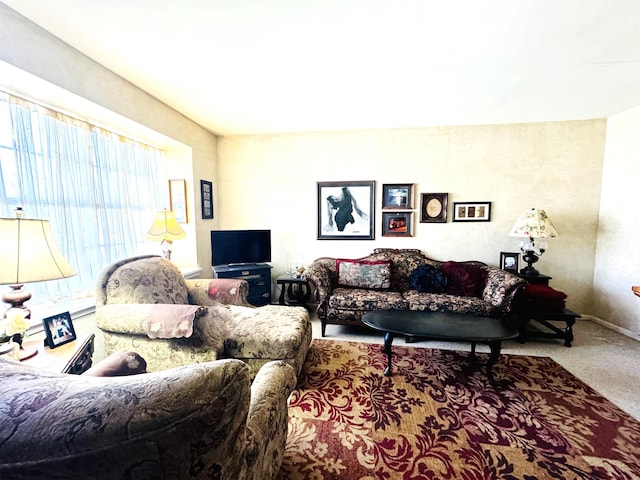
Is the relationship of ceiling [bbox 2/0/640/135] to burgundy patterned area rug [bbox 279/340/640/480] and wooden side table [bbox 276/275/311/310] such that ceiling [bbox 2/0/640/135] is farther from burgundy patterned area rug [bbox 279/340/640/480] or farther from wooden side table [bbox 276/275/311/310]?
burgundy patterned area rug [bbox 279/340/640/480]

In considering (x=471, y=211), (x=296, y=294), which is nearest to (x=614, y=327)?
(x=471, y=211)

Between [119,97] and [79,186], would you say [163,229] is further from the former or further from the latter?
[119,97]

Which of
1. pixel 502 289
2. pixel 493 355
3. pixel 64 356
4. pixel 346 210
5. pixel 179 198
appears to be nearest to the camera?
pixel 64 356

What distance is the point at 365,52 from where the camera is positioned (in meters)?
2.03

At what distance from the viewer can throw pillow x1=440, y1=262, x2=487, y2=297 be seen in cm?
317

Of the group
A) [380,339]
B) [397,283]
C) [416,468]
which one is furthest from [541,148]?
[416,468]

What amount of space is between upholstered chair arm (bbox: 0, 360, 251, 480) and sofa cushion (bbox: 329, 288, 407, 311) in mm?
2491

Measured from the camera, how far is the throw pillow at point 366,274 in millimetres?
3393

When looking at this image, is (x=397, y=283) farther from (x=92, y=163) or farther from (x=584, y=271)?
(x=92, y=163)

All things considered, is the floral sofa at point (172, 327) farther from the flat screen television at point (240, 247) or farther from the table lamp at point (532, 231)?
the table lamp at point (532, 231)

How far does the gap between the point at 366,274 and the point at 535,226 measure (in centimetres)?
197

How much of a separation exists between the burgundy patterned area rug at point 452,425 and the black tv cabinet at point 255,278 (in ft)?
4.54

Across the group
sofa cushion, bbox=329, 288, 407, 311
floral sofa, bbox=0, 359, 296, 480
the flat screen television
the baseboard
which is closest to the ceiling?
the flat screen television

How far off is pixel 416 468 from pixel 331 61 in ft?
9.04
